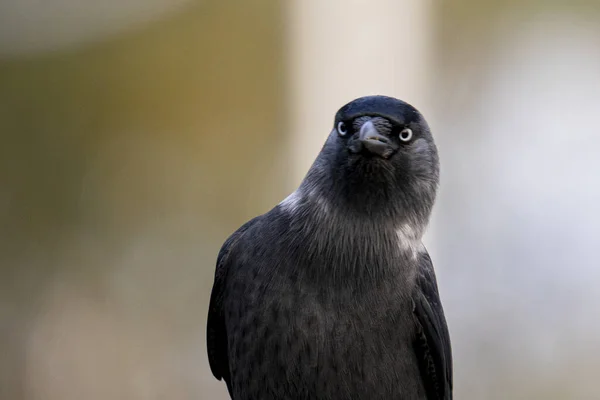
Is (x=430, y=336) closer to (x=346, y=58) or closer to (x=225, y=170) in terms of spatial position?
(x=346, y=58)

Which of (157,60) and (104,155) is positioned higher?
(157,60)

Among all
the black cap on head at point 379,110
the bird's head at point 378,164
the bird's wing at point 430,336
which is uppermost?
the black cap on head at point 379,110

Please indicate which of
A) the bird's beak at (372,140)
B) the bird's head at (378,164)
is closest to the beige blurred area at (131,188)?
the bird's head at (378,164)

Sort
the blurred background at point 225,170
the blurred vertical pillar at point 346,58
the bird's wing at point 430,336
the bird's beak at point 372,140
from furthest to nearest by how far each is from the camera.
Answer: the blurred background at point 225,170 < the blurred vertical pillar at point 346,58 < the bird's wing at point 430,336 < the bird's beak at point 372,140

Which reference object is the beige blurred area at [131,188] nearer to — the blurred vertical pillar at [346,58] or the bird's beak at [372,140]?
the blurred vertical pillar at [346,58]

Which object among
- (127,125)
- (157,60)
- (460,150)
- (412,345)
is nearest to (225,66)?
(157,60)

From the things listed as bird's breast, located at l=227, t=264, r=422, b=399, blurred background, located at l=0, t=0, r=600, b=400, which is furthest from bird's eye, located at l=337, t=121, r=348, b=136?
blurred background, located at l=0, t=0, r=600, b=400

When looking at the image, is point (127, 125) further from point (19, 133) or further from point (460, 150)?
point (460, 150)

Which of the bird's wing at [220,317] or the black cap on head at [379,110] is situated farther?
the bird's wing at [220,317]

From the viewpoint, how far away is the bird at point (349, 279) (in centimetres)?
149

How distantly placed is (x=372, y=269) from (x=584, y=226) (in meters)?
1.73

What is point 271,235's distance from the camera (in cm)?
160

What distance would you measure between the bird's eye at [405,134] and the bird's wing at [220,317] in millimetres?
410

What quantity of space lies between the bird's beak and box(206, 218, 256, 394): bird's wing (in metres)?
0.39
